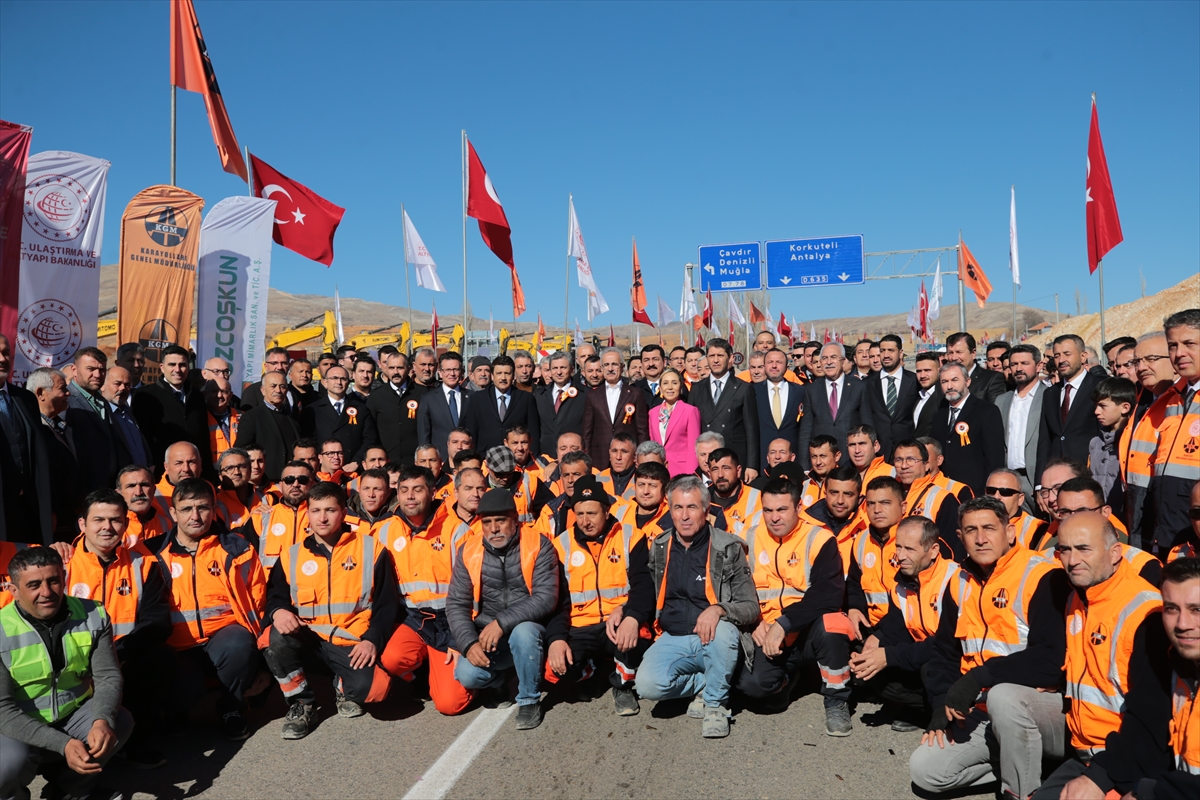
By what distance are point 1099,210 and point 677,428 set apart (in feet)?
21.6

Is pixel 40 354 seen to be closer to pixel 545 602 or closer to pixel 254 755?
pixel 254 755

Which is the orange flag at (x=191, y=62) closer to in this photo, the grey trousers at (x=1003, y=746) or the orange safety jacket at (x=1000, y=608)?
the orange safety jacket at (x=1000, y=608)

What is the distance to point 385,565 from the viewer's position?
17.5ft

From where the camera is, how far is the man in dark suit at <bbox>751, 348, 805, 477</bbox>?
8.38 m

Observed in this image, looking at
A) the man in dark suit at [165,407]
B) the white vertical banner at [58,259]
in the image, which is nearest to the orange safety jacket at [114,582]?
the man in dark suit at [165,407]

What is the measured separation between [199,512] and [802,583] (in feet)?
12.3

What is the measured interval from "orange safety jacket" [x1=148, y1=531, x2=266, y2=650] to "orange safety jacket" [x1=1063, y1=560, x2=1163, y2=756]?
4.50 m

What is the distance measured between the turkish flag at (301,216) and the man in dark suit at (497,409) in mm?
3805

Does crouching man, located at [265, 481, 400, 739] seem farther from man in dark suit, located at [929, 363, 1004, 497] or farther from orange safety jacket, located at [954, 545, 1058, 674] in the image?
man in dark suit, located at [929, 363, 1004, 497]

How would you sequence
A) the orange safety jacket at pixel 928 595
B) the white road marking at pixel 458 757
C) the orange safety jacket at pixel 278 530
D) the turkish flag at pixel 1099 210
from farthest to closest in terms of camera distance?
the turkish flag at pixel 1099 210, the orange safety jacket at pixel 278 530, the orange safety jacket at pixel 928 595, the white road marking at pixel 458 757

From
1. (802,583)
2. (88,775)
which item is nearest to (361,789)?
(88,775)

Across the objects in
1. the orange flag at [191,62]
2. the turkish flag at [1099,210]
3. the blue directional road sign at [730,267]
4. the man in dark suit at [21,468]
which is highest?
the blue directional road sign at [730,267]

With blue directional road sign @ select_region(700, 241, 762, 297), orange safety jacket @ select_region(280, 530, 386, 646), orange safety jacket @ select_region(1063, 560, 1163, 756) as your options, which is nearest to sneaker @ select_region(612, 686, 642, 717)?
orange safety jacket @ select_region(280, 530, 386, 646)

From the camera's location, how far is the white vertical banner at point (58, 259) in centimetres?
661
